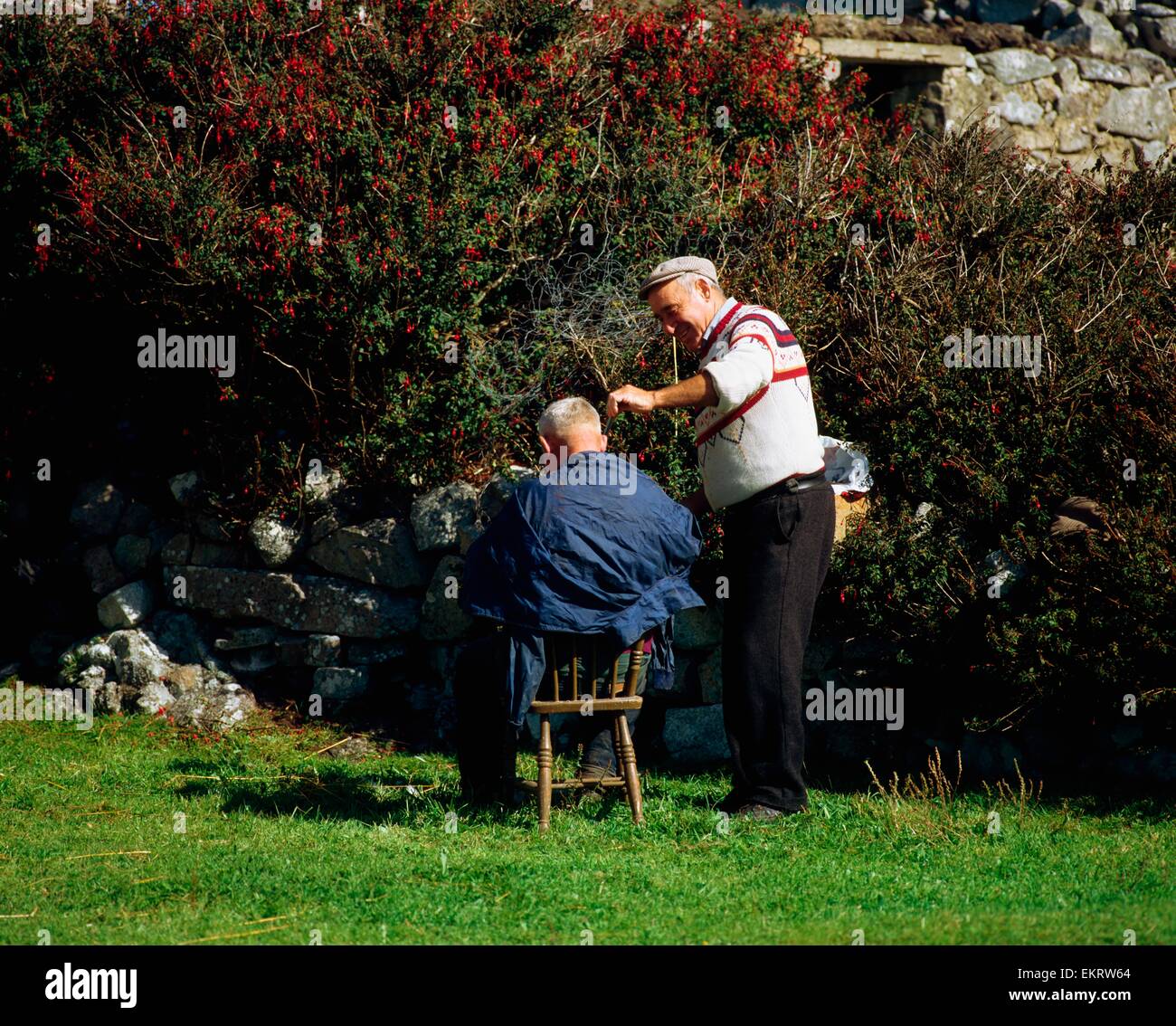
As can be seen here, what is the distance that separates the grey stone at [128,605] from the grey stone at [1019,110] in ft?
23.9

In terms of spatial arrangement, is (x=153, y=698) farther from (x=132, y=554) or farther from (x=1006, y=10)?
(x=1006, y=10)

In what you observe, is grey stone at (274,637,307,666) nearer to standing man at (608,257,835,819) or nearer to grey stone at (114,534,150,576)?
grey stone at (114,534,150,576)

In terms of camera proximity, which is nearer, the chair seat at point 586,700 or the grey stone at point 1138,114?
the chair seat at point 586,700

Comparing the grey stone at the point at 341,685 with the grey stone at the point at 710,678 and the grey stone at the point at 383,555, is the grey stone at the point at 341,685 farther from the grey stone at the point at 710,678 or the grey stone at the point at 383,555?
the grey stone at the point at 710,678

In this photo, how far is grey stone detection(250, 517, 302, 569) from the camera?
274 inches

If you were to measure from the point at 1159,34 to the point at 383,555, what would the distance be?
27.3 ft

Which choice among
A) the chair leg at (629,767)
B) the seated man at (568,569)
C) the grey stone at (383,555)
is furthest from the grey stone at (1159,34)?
the chair leg at (629,767)

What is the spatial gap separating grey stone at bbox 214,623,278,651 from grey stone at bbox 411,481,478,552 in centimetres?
103

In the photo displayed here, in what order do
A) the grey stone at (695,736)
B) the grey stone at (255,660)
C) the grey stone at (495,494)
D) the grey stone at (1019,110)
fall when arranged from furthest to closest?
the grey stone at (1019,110) → the grey stone at (255,660) → the grey stone at (495,494) → the grey stone at (695,736)

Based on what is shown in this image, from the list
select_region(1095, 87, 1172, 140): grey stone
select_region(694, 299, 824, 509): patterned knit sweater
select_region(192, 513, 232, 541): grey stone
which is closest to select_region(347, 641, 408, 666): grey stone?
select_region(192, 513, 232, 541): grey stone

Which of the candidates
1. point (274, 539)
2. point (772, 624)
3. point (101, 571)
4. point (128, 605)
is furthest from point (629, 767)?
point (101, 571)

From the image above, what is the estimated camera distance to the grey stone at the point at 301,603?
680 centimetres

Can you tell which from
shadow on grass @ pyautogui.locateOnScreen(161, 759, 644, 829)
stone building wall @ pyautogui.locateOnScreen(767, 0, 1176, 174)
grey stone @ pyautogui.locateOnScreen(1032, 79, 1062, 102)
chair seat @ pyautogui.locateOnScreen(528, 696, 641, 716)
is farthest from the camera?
grey stone @ pyautogui.locateOnScreen(1032, 79, 1062, 102)
